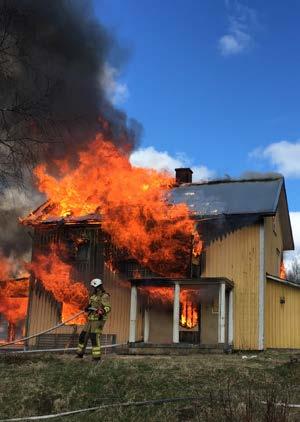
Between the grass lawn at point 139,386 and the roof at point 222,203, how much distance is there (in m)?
7.61

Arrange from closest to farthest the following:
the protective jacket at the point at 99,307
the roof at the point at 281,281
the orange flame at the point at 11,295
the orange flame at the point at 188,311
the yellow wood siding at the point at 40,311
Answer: the protective jacket at the point at 99,307 < the orange flame at the point at 188,311 < the roof at the point at 281,281 < the yellow wood siding at the point at 40,311 < the orange flame at the point at 11,295

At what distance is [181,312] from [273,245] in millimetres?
5166

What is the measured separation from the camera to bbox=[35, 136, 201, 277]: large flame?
19.0m

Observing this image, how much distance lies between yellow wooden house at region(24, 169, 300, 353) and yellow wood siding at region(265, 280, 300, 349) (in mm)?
36

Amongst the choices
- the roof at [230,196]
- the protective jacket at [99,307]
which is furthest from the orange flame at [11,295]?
the protective jacket at [99,307]

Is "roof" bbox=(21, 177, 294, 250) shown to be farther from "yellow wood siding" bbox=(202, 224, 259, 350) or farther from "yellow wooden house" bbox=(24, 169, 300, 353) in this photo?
"yellow wood siding" bbox=(202, 224, 259, 350)

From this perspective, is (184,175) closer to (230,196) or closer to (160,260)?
(230,196)

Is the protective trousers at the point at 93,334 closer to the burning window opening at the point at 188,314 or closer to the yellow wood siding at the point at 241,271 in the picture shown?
the burning window opening at the point at 188,314

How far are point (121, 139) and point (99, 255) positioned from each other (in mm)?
4494

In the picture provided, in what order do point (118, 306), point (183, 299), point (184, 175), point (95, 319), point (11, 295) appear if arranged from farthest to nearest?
point (184, 175) → point (11, 295) → point (118, 306) → point (183, 299) → point (95, 319)

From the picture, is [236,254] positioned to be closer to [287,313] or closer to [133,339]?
[287,313]

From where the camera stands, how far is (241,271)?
19234 mm

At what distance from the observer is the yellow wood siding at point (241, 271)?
61.7ft

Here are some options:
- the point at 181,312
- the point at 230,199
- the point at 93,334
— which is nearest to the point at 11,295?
the point at 181,312
